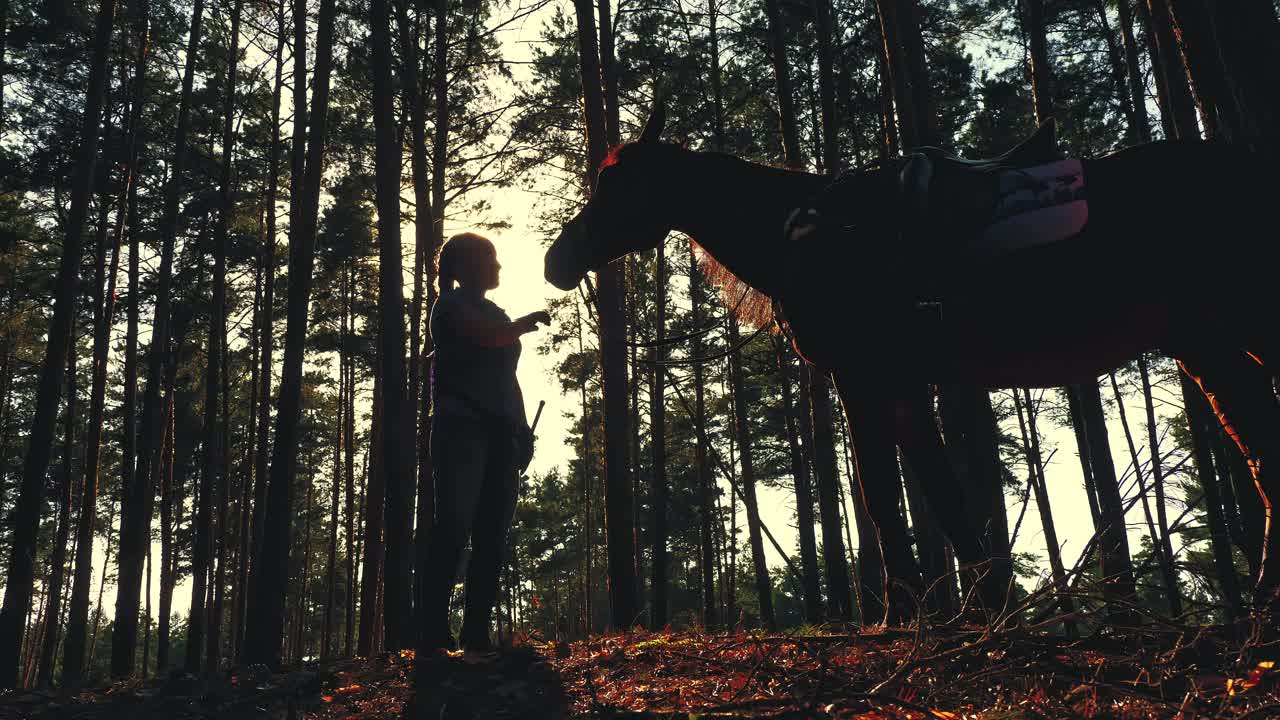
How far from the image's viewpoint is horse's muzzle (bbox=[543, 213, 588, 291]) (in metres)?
4.42

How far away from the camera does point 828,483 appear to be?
1153cm

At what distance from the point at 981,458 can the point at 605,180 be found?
11.9ft

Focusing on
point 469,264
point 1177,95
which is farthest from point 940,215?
point 1177,95

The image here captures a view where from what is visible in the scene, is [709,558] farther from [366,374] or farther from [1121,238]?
[1121,238]

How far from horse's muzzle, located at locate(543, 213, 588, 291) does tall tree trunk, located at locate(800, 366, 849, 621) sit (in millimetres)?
5544

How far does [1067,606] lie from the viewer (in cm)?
239

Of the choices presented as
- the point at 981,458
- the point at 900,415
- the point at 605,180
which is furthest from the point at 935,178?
the point at 981,458

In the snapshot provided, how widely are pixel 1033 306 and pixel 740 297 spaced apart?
1.53 metres

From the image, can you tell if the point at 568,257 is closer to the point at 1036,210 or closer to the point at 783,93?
the point at 1036,210

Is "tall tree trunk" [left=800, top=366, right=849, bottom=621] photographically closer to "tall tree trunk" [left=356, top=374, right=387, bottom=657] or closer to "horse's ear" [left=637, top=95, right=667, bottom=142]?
"horse's ear" [left=637, top=95, right=667, bottom=142]

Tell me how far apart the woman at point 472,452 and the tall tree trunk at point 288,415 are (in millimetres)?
3136

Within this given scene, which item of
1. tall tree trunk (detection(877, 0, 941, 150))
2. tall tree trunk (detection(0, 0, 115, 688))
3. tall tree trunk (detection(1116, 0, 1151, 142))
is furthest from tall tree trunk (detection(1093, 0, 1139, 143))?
tall tree trunk (detection(0, 0, 115, 688))

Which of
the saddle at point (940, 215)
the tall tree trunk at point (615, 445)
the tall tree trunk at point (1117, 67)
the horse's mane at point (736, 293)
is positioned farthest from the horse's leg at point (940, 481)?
the tall tree trunk at point (1117, 67)

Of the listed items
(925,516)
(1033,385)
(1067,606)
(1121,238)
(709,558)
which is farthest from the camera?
(709,558)
